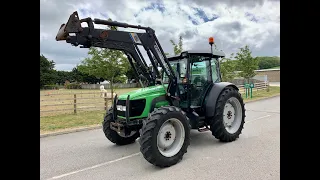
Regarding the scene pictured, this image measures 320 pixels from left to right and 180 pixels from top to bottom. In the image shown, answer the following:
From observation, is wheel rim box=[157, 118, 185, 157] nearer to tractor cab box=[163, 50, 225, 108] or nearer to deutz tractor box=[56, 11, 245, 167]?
deutz tractor box=[56, 11, 245, 167]

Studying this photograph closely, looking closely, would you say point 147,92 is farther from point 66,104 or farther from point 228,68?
point 228,68

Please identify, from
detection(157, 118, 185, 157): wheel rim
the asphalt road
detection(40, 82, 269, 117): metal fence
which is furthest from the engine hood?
detection(40, 82, 269, 117): metal fence

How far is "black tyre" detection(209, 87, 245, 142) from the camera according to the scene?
5395mm

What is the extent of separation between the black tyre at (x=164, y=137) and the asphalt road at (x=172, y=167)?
0.20 meters

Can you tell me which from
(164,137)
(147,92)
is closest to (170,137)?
(164,137)

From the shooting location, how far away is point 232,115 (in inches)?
242

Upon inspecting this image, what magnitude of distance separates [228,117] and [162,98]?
208 centimetres

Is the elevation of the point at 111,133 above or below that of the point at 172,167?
above

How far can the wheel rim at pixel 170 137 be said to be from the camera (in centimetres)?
439
